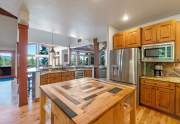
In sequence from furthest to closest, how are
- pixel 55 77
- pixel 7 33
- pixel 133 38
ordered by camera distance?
pixel 7 33 → pixel 55 77 → pixel 133 38

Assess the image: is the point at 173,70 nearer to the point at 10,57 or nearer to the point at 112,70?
the point at 112,70

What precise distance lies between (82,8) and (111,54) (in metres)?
1.85

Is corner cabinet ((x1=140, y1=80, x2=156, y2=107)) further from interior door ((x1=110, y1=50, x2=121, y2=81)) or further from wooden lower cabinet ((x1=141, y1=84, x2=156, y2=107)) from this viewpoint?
interior door ((x1=110, y1=50, x2=121, y2=81))

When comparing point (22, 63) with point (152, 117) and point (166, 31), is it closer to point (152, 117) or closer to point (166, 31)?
point (152, 117)

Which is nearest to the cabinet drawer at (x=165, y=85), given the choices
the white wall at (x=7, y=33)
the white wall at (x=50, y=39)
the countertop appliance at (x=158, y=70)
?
the countertop appliance at (x=158, y=70)

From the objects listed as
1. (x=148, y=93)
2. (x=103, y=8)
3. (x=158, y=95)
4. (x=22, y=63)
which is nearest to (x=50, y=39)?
(x=22, y=63)

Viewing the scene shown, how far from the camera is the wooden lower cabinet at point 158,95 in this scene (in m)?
3.01

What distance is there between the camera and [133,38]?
4.02 meters

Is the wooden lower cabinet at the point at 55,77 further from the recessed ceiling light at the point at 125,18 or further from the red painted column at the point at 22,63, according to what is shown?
the recessed ceiling light at the point at 125,18

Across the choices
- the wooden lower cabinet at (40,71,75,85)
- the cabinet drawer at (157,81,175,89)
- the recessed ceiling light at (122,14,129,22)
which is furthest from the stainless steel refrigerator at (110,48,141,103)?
the wooden lower cabinet at (40,71,75,85)

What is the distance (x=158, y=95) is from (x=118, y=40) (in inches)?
84.1

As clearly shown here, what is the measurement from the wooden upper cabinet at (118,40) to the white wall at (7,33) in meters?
7.53

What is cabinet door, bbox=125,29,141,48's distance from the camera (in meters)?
3.87

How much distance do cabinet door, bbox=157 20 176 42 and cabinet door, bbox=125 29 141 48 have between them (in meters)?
0.57
